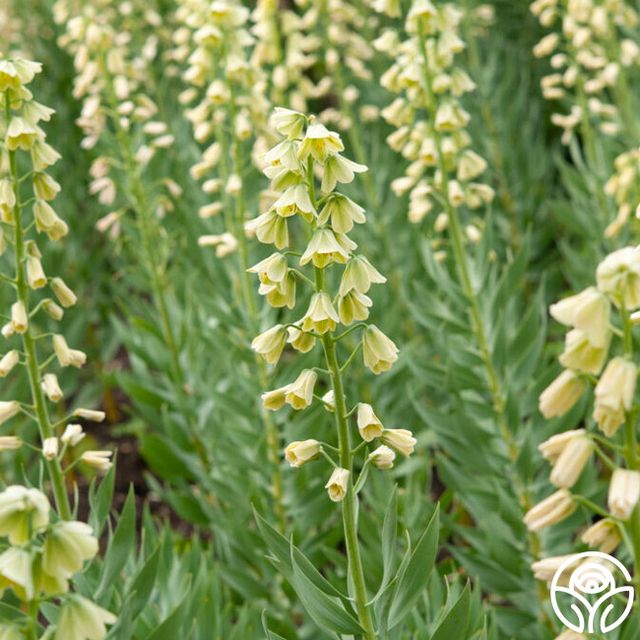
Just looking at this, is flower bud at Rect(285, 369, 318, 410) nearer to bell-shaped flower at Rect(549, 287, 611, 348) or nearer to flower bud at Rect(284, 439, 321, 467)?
flower bud at Rect(284, 439, 321, 467)

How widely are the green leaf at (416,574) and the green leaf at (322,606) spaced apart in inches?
3.6

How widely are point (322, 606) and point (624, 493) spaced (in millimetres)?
635

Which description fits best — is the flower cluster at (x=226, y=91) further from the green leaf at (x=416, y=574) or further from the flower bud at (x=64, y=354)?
the green leaf at (x=416, y=574)

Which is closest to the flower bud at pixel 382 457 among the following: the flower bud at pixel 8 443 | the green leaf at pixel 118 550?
the green leaf at pixel 118 550

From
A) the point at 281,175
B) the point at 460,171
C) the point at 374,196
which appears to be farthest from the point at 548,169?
the point at 281,175

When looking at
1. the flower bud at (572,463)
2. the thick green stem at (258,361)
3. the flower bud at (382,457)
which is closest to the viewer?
the flower bud at (572,463)

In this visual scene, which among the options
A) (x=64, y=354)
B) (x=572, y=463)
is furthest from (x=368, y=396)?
(x=572, y=463)

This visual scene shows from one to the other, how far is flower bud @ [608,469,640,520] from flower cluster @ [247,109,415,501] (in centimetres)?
43

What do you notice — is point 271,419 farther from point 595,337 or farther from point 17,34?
point 17,34

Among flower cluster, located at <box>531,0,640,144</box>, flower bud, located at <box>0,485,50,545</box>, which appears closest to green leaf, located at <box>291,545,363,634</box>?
flower bud, located at <box>0,485,50,545</box>

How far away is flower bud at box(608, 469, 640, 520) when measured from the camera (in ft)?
4.99

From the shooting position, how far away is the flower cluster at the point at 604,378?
1487 mm

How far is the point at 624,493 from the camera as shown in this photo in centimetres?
153

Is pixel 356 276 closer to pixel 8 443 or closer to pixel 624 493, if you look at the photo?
pixel 624 493
